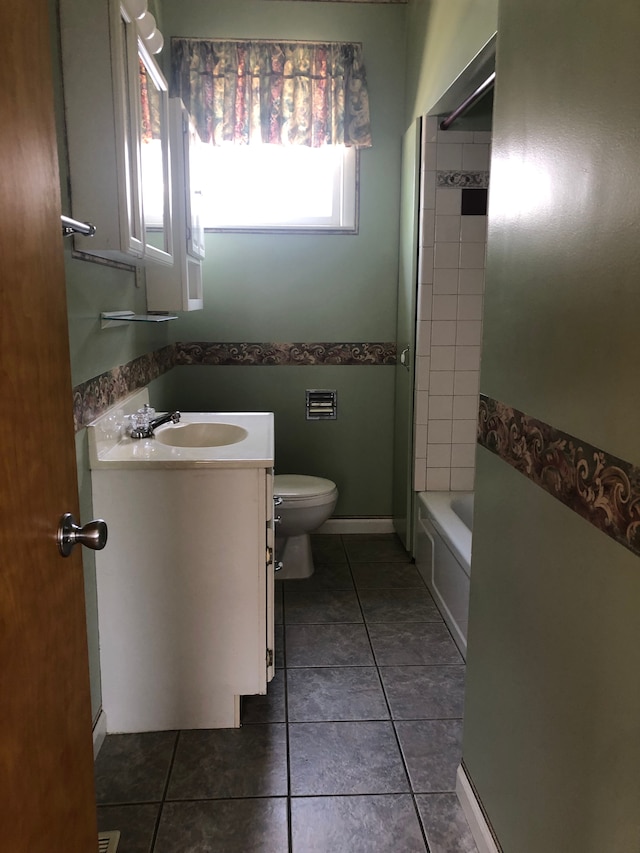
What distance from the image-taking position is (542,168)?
127cm

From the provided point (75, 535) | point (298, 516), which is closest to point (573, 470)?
point (75, 535)

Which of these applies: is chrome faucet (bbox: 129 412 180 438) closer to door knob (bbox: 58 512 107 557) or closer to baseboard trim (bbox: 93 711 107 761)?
baseboard trim (bbox: 93 711 107 761)

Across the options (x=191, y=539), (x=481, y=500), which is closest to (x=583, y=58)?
(x=481, y=500)

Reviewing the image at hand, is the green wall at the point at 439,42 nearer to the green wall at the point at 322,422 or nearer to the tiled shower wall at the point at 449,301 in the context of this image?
the tiled shower wall at the point at 449,301

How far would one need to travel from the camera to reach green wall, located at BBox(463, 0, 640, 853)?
3.21 ft

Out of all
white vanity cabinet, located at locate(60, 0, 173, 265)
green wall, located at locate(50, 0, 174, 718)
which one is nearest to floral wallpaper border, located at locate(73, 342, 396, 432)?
green wall, located at locate(50, 0, 174, 718)

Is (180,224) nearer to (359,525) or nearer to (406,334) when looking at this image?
(406,334)

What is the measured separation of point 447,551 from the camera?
2781 millimetres

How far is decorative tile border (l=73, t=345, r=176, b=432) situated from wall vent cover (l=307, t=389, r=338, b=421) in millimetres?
846

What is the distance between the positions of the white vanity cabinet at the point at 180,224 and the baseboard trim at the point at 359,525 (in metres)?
1.52

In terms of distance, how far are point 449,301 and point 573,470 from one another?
7.11ft

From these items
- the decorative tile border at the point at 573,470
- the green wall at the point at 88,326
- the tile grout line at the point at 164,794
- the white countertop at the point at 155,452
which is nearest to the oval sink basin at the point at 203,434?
the white countertop at the point at 155,452

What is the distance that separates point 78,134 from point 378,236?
6.53 feet

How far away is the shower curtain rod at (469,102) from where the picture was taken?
2.34m
